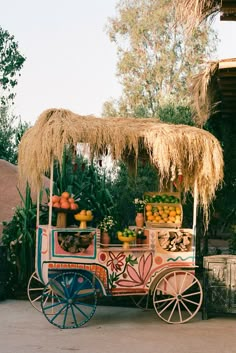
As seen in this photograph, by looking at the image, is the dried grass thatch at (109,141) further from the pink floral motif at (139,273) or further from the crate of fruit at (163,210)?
the pink floral motif at (139,273)

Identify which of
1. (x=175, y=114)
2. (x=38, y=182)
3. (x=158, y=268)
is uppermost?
(x=175, y=114)

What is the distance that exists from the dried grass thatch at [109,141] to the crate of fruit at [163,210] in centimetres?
75

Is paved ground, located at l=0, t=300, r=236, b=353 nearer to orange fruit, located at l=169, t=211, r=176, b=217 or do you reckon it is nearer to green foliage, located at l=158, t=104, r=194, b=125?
orange fruit, located at l=169, t=211, r=176, b=217

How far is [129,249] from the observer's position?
8258 mm

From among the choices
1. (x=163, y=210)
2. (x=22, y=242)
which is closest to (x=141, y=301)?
(x=163, y=210)

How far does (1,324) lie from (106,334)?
135 centimetres

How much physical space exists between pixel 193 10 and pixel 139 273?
138 inches

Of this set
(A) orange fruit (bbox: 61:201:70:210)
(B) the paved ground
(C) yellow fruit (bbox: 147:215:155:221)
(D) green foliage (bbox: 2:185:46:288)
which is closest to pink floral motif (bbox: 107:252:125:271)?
(B) the paved ground

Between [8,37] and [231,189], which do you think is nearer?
[231,189]

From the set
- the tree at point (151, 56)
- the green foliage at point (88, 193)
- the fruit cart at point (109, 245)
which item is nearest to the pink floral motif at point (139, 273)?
the fruit cart at point (109, 245)

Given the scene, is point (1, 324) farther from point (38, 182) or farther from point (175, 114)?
point (175, 114)

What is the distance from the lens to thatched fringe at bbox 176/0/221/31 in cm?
883

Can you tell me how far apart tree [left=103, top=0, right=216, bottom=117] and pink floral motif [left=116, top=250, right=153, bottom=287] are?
25430 mm

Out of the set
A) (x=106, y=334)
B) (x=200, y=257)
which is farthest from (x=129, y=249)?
(x=200, y=257)
